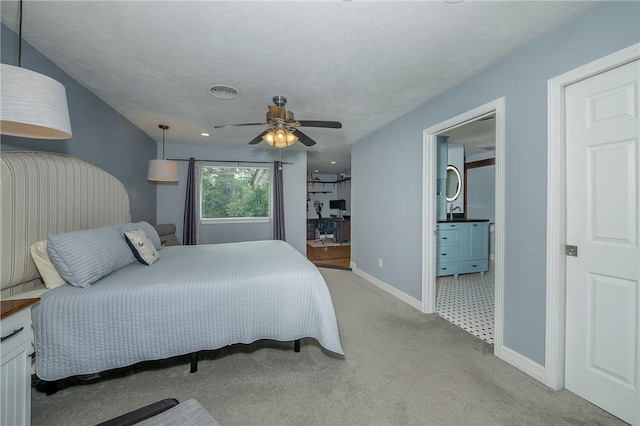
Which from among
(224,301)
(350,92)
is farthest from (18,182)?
(350,92)

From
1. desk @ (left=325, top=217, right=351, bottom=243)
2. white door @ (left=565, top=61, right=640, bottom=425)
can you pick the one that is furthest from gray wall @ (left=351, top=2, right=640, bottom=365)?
desk @ (left=325, top=217, right=351, bottom=243)

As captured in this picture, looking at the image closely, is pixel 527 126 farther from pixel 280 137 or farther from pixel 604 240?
pixel 280 137

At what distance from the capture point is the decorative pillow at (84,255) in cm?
164

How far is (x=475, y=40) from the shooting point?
6.16 ft

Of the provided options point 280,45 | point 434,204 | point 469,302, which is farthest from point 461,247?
point 280,45

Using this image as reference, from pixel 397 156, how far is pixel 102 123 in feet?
11.9

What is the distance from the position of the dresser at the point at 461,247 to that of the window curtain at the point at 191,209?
4281mm

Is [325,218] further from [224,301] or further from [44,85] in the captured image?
[44,85]

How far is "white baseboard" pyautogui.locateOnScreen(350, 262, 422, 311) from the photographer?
319cm

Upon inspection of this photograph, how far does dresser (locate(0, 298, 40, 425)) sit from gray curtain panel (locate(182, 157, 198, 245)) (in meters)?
3.64

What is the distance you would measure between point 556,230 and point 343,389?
182cm

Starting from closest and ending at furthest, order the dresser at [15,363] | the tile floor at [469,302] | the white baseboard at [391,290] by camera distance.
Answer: the dresser at [15,363] → the tile floor at [469,302] → the white baseboard at [391,290]

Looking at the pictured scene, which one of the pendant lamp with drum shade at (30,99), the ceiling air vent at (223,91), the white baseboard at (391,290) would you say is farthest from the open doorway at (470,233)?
the pendant lamp with drum shade at (30,99)

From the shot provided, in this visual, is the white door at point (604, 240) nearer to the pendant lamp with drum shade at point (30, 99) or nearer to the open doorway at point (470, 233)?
the open doorway at point (470, 233)
